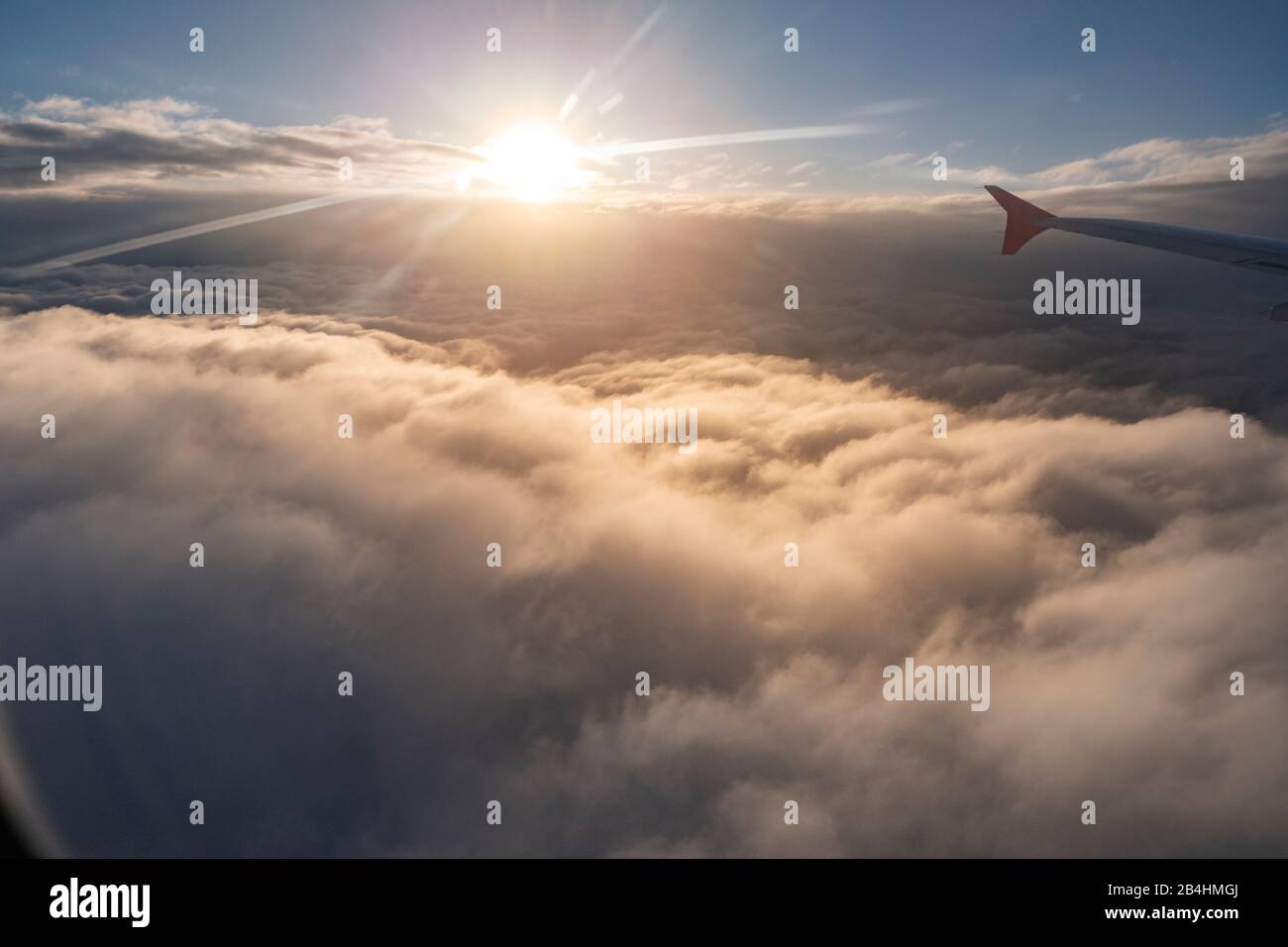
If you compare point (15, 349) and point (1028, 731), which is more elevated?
point (15, 349)

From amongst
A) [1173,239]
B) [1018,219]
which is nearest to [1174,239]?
[1173,239]

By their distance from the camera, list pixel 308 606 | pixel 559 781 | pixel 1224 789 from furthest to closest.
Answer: pixel 308 606, pixel 559 781, pixel 1224 789

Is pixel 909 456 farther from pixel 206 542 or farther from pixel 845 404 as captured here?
pixel 206 542

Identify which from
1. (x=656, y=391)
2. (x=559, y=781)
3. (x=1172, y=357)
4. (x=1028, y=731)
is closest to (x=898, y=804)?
(x=1028, y=731)

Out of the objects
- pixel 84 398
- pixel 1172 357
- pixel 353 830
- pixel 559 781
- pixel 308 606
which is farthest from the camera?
pixel 1172 357

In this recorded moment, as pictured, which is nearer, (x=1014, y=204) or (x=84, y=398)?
(x=1014, y=204)

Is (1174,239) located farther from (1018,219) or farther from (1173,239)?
(1018,219)

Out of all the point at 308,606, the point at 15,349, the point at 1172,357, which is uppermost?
the point at 15,349
